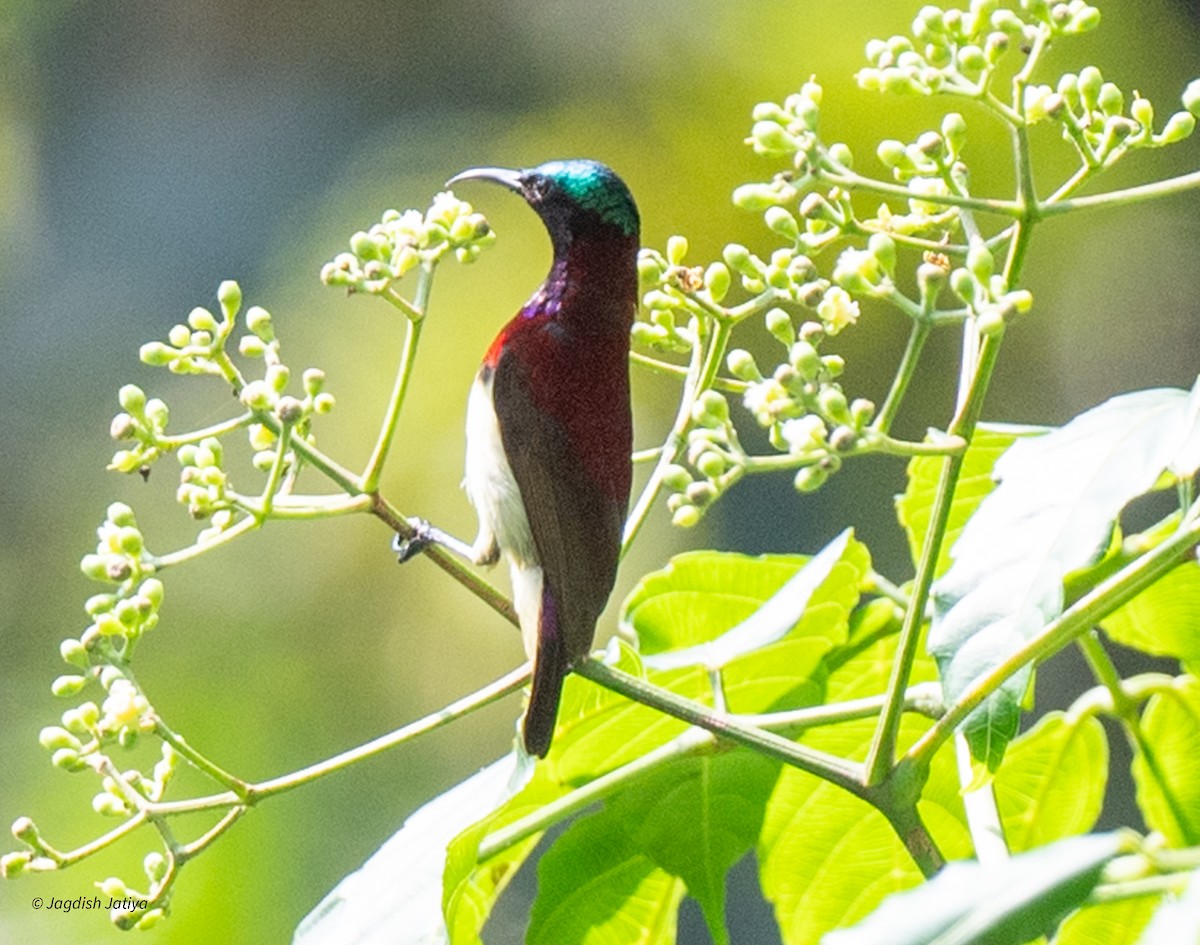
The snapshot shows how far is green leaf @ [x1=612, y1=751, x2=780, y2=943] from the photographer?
54.3 inches

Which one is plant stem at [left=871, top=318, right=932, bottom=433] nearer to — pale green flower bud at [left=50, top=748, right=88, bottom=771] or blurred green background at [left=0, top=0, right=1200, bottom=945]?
pale green flower bud at [left=50, top=748, right=88, bottom=771]

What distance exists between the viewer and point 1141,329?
A: 23.4 feet

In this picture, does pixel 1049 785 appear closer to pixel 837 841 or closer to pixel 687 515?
pixel 837 841

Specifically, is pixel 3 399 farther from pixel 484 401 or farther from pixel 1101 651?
pixel 1101 651

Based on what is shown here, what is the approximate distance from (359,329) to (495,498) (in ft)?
19.0

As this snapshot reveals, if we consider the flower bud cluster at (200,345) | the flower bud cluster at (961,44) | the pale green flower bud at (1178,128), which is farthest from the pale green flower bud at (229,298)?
the pale green flower bud at (1178,128)

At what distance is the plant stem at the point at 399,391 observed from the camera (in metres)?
1.28

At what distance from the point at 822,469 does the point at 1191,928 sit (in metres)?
0.55

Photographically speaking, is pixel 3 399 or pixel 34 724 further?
pixel 3 399

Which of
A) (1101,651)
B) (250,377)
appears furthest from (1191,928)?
(250,377)

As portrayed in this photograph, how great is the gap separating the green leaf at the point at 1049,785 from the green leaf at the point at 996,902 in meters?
0.74

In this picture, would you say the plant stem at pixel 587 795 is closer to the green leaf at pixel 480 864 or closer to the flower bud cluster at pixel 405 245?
the green leaf at pixel 480 864

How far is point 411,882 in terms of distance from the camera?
123 cm

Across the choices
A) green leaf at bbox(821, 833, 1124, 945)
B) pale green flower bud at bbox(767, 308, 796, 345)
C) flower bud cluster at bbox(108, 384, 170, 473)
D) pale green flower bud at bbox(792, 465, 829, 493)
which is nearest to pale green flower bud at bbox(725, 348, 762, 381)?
pale green flower bud at bbox(767, 308, 796, 345)
